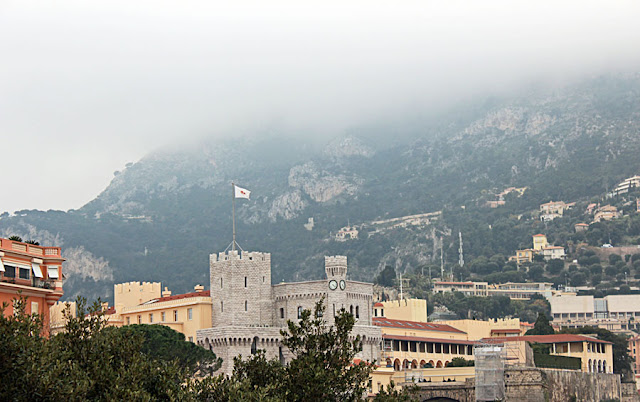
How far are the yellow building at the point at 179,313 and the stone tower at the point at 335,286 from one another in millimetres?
10492

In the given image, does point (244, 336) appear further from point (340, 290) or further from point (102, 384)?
point (102, 384)

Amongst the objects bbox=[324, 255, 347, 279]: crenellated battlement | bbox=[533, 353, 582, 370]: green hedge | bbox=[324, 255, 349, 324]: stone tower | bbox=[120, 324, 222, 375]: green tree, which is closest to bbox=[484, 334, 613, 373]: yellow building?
bbox=[533, 353, 582, 370]: green hedge

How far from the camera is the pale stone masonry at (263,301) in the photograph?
3366 inches

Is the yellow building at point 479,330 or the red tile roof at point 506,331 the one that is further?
the red tile roof at point 506,331

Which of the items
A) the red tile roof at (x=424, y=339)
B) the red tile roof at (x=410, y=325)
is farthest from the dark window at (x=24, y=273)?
the red tile roof at (x=410, y=325)

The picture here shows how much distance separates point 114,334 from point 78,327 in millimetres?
1235

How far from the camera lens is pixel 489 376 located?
259 feet

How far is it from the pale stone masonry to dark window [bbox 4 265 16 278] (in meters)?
36.1

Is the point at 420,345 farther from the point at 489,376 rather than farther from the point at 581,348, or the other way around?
the point at 489,376

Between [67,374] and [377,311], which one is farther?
[377,311]

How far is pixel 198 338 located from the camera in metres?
86.2

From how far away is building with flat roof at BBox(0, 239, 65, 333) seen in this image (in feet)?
160

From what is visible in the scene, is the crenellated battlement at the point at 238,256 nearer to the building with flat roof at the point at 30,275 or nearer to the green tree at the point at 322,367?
the building with flat roof at the point at 30,275

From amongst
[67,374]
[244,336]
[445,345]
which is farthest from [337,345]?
[445,345]
